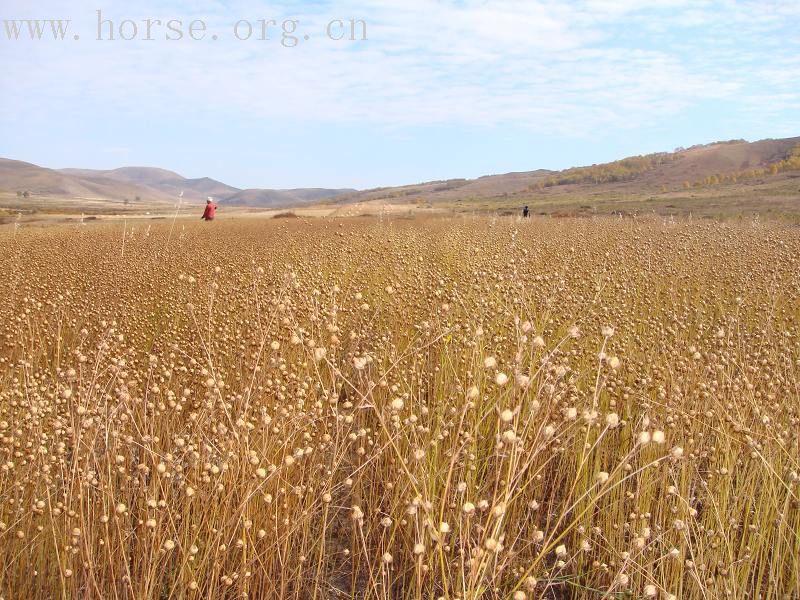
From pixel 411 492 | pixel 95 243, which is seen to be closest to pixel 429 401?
pixel 411 492

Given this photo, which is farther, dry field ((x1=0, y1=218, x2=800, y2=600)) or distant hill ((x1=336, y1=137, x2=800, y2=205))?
distant hill ((x1=336, y1=137, x2=800, y2=205))

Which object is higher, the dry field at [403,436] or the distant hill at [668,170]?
the distant hill at [668,170]

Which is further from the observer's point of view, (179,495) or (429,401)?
(429,401)

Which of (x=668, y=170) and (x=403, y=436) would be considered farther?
(x=668, y=170)

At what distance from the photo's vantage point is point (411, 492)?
223cm

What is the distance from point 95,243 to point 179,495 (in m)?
7.47

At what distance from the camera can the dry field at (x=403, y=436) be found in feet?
6.34

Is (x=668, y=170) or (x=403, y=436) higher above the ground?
(x=668, y=170)

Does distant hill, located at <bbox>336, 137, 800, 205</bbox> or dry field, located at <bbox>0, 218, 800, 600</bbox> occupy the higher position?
distant hill, located at <bbox>336, 137, 800, 205</bbox>

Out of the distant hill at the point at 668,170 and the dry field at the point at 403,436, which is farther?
the distant hill at the point at 668,170

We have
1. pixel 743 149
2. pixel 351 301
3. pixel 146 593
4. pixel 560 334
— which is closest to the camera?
pixel 146 593

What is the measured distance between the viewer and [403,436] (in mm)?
2793

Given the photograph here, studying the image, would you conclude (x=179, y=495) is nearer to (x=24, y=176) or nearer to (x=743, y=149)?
(x=743, y=149)

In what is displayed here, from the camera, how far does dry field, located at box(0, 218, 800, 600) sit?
193 cm
